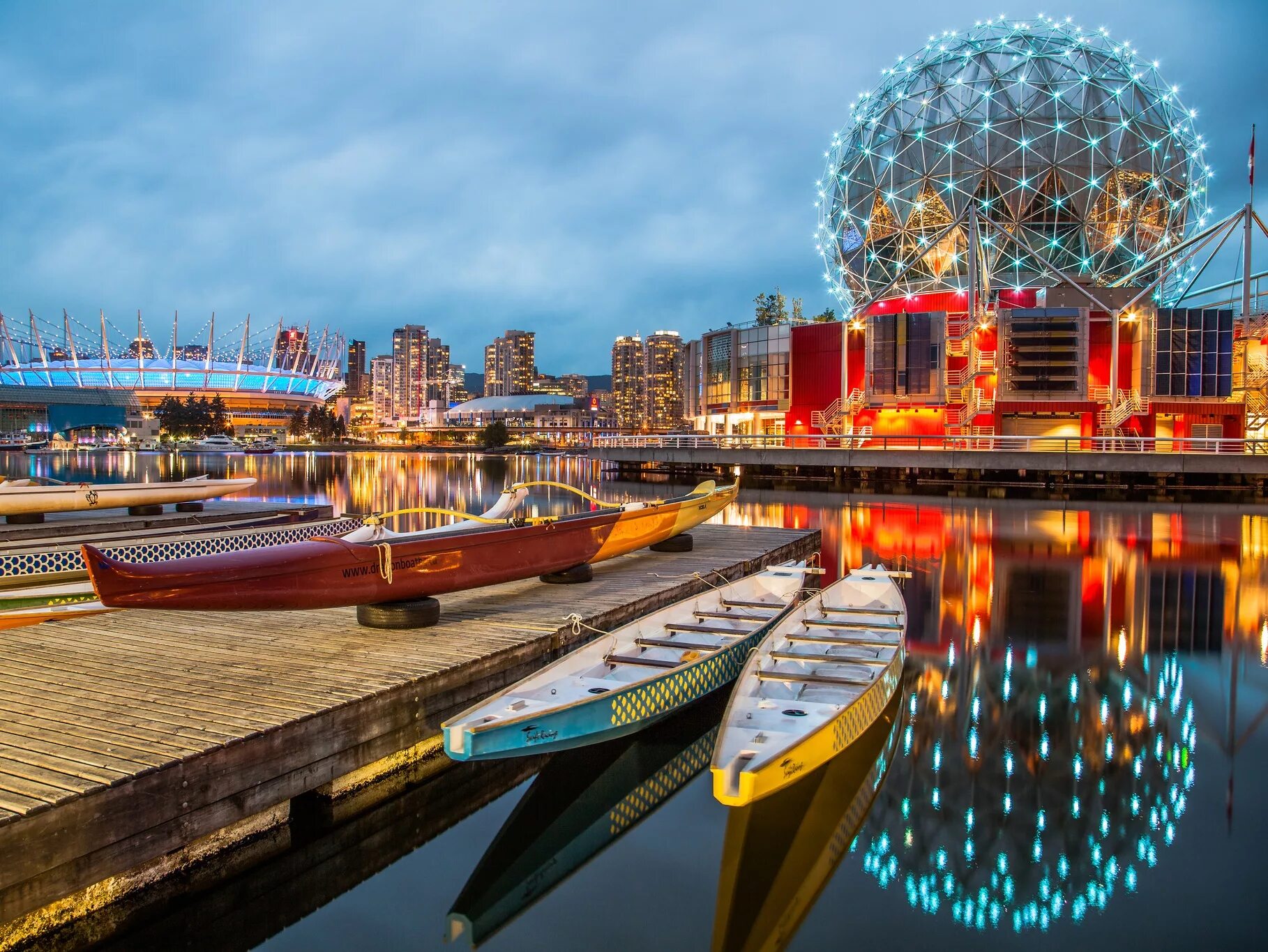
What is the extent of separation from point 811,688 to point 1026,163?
61.3 metres

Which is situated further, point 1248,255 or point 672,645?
point 1248,255

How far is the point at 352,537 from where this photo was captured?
33.7 feet

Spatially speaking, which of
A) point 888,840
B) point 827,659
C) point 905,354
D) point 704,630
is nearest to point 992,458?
point 905,354

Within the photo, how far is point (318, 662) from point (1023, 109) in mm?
65686

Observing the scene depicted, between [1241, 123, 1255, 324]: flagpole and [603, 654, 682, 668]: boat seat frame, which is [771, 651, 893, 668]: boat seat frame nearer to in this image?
[603, 654, 682, 668]: boat seat frame

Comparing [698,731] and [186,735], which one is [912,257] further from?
[186,735]

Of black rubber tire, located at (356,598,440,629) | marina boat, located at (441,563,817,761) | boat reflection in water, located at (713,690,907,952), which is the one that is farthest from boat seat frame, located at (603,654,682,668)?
black rubber tire, located at (356,598,440,629)

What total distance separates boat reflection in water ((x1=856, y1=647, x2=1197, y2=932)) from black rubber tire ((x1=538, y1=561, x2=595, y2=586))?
207 inches

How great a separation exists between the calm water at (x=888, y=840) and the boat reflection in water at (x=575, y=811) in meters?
0.02

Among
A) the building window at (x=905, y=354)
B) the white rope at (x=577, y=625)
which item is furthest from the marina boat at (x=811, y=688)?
the building window at (x=905, y=354)


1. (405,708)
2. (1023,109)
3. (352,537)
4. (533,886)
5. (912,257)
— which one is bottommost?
(533,886)

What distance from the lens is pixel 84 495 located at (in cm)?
2038

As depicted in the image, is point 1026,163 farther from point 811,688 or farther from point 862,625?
point 811,688

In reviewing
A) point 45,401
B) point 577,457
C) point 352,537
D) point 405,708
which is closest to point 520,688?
point 405,708
